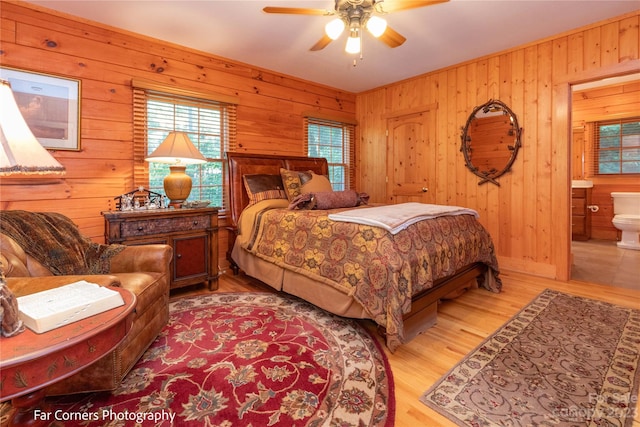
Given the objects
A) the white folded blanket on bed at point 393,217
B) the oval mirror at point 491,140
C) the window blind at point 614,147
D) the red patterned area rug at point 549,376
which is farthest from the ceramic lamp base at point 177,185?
the window blind at point 614,147

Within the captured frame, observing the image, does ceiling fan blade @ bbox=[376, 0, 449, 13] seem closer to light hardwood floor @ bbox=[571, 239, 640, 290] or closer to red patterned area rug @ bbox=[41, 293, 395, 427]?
red patterned area rug @ bbox=[41, 293, 395, 427]

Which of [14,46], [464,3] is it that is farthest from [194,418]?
[464,3]

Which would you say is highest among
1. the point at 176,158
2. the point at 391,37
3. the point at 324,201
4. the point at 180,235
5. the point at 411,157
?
the point at 391,37

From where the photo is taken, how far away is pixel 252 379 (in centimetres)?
165

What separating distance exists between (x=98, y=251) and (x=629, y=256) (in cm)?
633

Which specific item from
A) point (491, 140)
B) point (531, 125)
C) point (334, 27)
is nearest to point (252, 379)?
point (334, 27)

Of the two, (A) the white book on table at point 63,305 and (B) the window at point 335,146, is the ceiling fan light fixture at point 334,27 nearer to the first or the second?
(A) the white book on table at point 63,305

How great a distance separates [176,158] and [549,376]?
3.17m

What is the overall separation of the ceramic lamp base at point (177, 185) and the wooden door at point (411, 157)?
10.2 ft

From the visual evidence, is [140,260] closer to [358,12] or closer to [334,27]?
[334,27]

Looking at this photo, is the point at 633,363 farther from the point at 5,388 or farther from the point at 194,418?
the point at 5,388

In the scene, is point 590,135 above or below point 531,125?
above

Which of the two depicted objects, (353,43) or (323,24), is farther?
(323,24)

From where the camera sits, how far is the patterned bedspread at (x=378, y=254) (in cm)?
193
